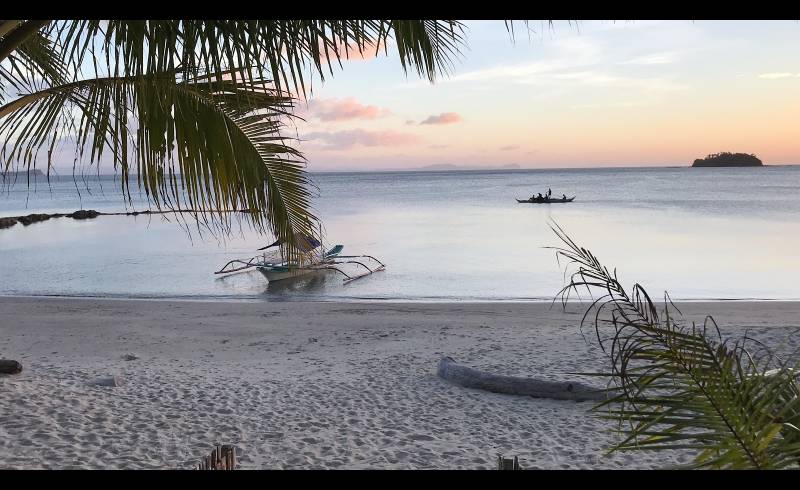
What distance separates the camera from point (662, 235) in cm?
2862

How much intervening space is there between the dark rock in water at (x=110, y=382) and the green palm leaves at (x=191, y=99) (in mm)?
3321

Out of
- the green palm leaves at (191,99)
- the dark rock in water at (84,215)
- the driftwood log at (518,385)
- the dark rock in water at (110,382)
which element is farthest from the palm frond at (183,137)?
the dark rock in water at (84,215)

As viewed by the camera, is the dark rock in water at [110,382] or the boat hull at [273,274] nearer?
the dark rock in water at [110,382]

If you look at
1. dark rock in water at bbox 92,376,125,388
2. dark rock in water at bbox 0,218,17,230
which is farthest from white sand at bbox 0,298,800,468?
dark rock in water at bbox 0,218,17,230

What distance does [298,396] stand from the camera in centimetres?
630

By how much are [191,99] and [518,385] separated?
4.21m

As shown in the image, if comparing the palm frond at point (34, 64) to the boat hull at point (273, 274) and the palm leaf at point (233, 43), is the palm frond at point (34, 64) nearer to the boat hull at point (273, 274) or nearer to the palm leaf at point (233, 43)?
the palm leaf at point (233, 43)

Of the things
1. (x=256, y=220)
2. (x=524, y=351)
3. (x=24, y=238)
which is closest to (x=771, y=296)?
(x=524, y=351)

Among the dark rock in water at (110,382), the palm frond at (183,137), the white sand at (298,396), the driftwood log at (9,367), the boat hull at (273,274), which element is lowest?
the white sand at (298,396)

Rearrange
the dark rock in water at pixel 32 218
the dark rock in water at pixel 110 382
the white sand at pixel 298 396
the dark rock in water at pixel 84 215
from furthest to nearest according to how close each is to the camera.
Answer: the dark rock in water at pixel 84 215, the dark rock in water at pixel 32 218, the dark rock in water at pixel 110 382, the white sand at pixel 298 396

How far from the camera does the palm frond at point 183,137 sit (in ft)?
Answer: 9.15

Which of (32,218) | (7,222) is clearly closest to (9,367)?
(7,222)

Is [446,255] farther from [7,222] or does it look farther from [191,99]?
[7,222]
